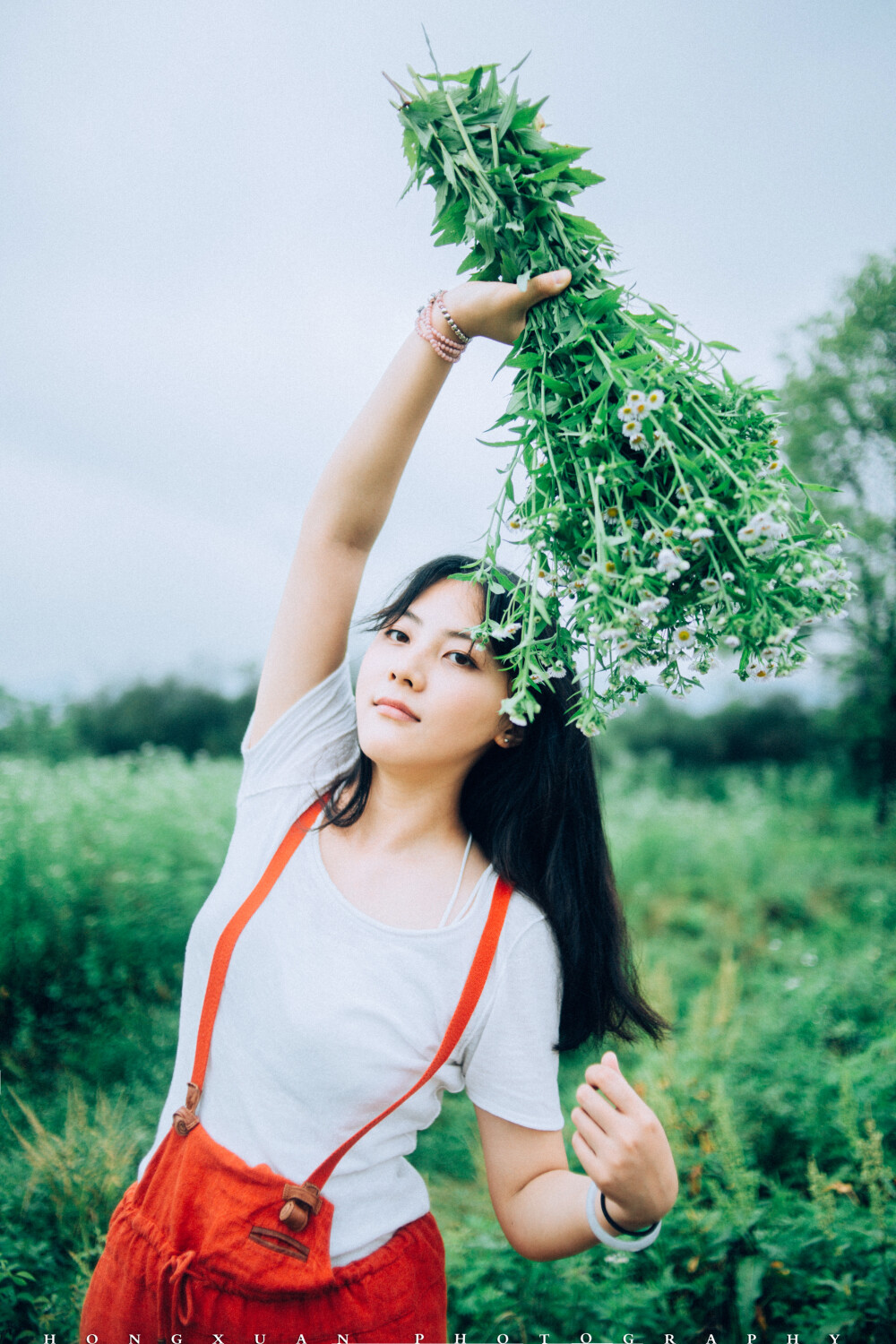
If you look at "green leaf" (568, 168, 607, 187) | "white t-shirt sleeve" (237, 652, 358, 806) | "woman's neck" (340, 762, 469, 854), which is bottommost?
"woman's neck" (340, 762, 469, 854)

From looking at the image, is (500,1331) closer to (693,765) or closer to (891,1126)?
(891,1126)

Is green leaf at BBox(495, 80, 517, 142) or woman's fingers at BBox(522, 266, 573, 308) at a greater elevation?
green leaf at BBox(495, 80, 517, 142)

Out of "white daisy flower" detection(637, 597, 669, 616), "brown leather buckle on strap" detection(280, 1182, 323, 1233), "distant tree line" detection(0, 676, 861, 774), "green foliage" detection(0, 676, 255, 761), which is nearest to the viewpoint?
"white daisy flower" detection(637, 597, 669, 616)

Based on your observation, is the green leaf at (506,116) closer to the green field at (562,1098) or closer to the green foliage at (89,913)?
the green field at (562,1098)

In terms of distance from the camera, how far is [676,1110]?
3018 millimetres

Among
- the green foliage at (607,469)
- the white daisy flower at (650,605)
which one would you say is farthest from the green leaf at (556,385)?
the white daisy flower at (650,605)

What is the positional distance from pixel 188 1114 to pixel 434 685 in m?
0.97

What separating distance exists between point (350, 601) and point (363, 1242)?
1307 mm

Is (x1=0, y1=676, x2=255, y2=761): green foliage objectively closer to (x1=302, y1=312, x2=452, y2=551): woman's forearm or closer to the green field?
the green field

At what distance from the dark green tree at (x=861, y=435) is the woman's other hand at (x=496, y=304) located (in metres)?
5.91

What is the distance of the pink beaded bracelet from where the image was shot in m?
1.50

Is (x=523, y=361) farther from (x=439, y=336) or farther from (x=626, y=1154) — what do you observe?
(x=626, y=1154)

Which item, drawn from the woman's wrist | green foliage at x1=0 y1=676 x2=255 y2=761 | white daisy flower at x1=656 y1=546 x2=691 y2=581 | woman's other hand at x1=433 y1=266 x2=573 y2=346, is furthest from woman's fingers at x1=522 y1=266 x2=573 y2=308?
green foliage at x1=0 y1=676 x2=255 y2=761

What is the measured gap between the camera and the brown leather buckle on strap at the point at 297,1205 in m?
1.39
